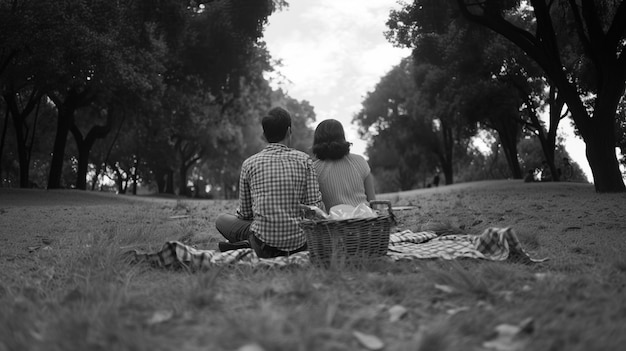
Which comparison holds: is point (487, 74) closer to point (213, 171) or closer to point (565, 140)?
point (565, 140)

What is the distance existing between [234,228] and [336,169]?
1.19m

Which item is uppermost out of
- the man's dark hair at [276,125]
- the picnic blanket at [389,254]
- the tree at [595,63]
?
the tree at [595,63]

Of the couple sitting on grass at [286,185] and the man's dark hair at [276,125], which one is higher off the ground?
the man's dark hair at [276,125]

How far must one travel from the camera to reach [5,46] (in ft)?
51.4

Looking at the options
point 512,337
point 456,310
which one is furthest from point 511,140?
point 512,337

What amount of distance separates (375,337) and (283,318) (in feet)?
1.38

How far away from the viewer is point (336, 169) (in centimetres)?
532

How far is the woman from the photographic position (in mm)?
5254

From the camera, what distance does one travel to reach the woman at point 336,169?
17.2ft

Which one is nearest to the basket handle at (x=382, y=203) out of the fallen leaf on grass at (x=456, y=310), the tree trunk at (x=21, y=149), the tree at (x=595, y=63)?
the fallen leaf on grass at (x=456, y=310)

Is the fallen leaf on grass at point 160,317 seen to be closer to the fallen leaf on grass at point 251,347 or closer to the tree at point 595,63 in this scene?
the fallen leaf on grass at point 251,347

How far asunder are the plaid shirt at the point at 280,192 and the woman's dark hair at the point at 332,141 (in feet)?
1.10

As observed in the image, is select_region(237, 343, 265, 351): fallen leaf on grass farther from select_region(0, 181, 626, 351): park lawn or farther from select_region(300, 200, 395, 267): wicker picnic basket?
select_region(300, 200, 395, 267): wicker picnic basket

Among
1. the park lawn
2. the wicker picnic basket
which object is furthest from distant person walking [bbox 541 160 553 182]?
Result: the wicker picnic basket
